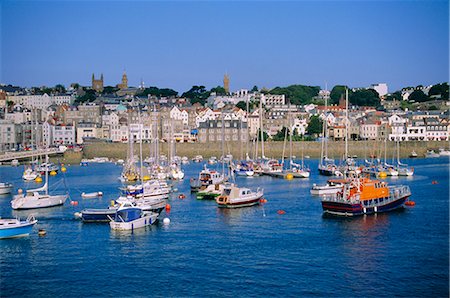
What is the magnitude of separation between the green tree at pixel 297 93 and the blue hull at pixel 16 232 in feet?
337

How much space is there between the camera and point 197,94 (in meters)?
133

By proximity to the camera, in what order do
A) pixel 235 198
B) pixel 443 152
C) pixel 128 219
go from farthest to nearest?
pixel 443 152 < pixel 235 198 < pixel 128 219

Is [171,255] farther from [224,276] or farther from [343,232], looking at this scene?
[343,232]

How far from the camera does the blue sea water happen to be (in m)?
17.0

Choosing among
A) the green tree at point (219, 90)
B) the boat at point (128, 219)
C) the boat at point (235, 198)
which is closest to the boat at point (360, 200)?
the boat at point (235, 198)

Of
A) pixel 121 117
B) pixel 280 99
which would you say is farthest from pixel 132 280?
pixel 280 99

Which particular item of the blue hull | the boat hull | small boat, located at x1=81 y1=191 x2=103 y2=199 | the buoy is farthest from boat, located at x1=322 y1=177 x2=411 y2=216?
the buoy

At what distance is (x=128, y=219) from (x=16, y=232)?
12.4 ft

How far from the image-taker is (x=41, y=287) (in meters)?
17.2

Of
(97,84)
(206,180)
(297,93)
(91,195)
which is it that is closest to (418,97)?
(297,93)

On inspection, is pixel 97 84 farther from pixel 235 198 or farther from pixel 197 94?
pixel 235 198

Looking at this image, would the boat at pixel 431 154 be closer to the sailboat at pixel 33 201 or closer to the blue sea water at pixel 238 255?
the blue sea water at pixel 238 255

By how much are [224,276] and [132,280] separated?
2.41 meters

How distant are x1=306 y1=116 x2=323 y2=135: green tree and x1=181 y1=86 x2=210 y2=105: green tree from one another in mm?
38109
